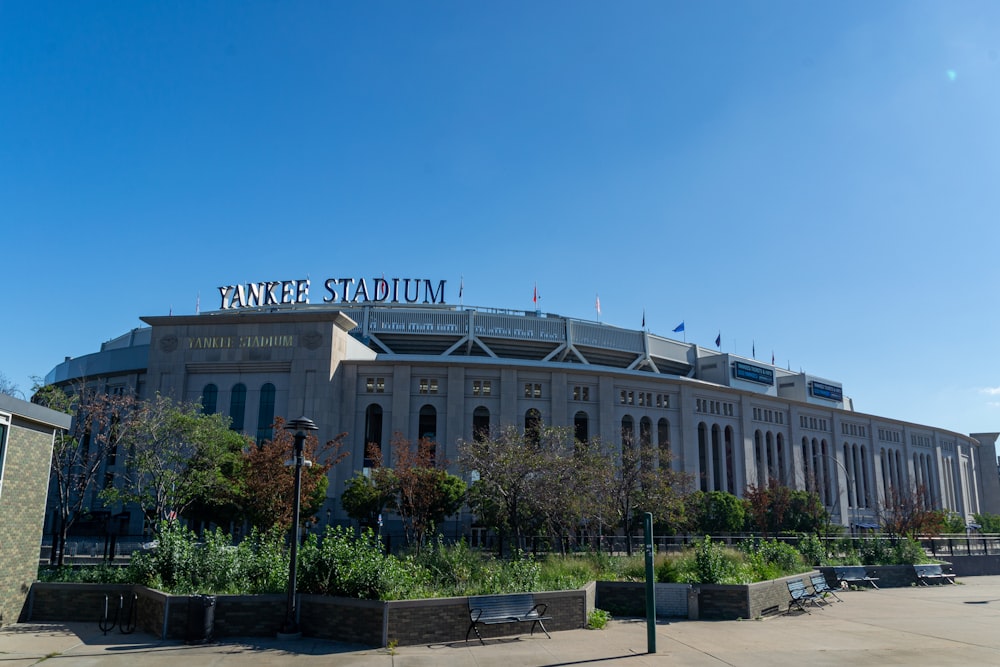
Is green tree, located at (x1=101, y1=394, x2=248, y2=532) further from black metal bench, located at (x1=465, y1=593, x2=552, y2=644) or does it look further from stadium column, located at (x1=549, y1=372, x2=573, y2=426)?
stadium column, located at (x1=549, y1=372, x2=573, y2=426)

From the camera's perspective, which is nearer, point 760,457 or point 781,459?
point 760,457

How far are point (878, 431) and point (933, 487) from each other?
1318cm

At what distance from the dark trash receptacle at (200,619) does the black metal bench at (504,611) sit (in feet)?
16.5

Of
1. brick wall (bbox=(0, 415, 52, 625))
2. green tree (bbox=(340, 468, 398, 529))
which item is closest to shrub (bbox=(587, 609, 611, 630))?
brick wall (bbox=(0, 415, 52, 625))

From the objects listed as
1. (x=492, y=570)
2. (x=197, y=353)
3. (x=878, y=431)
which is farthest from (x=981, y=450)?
(x=492, y=570)

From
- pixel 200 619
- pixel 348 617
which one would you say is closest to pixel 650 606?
pixel 348 617

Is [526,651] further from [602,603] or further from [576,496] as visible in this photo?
[576,496]

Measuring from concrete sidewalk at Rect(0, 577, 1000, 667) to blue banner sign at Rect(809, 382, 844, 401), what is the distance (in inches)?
2909

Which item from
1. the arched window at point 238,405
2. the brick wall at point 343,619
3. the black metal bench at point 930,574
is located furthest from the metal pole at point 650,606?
the arched window at point 238,405

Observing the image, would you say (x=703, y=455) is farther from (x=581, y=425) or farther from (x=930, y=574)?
(x=930, y=574)

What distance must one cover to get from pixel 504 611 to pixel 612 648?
7.43 ft

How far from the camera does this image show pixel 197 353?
5409 centimetres

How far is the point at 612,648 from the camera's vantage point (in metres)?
14.5

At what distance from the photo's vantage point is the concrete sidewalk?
13.2 m
